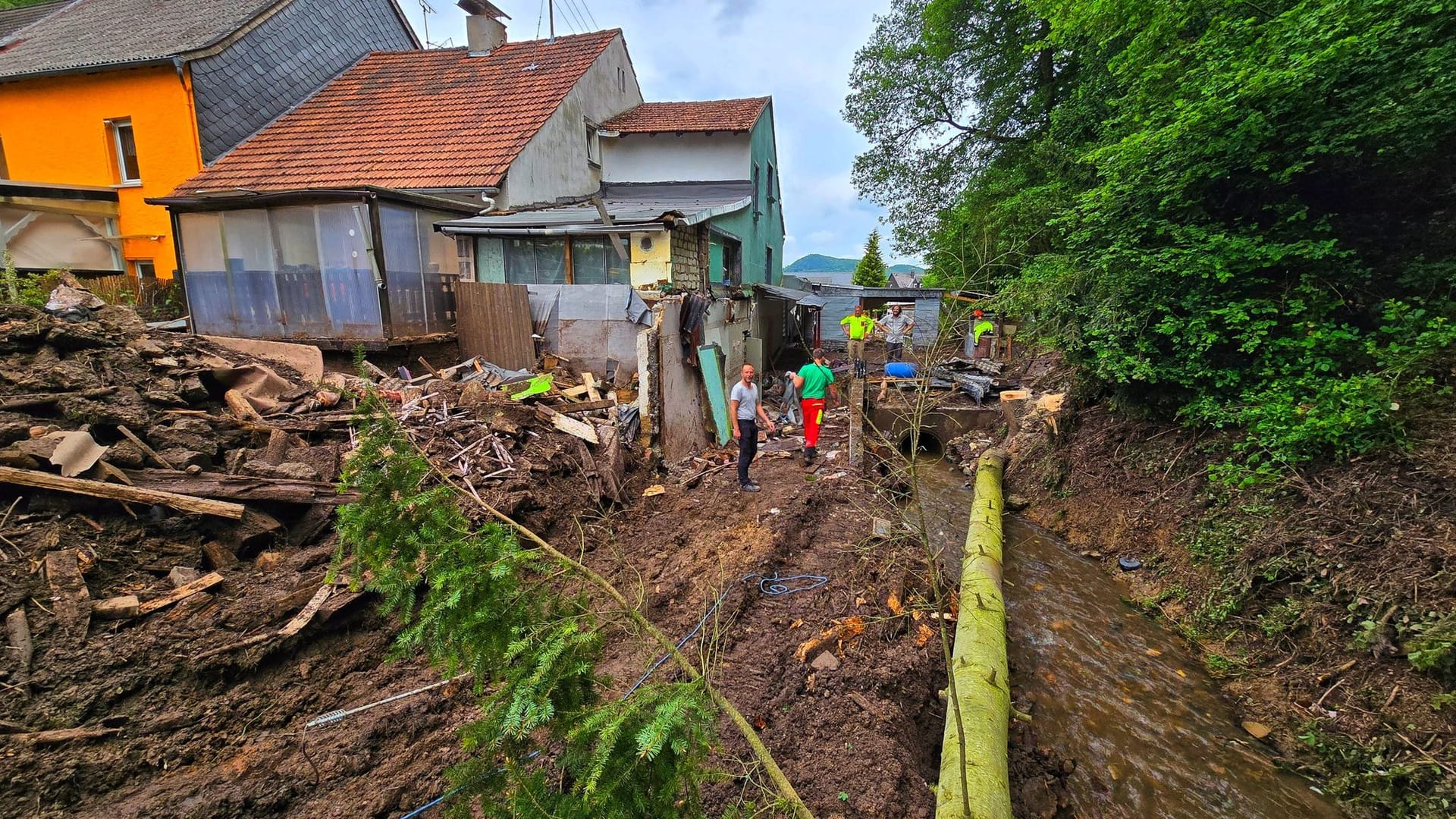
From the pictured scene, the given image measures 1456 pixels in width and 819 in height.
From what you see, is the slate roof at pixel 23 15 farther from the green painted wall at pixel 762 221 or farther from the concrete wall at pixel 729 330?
the concrete wall at pixel 729 330

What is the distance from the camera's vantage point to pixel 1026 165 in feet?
47.2

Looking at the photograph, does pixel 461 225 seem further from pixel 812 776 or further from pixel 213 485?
pixel 812 776

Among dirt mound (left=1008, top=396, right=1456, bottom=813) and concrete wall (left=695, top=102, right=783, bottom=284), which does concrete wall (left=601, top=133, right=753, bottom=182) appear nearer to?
concrete wall (left=695, top=102, right=783, bottom=284)

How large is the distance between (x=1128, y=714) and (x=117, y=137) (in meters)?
20.3

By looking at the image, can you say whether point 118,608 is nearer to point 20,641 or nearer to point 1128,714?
point 20,641

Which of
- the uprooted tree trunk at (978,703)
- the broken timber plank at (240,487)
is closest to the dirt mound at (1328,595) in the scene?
the uprooted tree trunk at (978,703)

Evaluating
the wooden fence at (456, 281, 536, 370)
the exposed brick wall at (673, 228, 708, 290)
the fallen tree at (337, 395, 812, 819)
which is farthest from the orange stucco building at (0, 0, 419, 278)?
the fallen tree at (337, 395, 812, 819)

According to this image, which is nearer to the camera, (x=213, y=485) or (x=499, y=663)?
(x=499, y=663)

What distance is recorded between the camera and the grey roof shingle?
11.6 meters

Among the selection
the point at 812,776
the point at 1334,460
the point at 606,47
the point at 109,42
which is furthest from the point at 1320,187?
the point at 109,42

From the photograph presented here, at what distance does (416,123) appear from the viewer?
1254 cm

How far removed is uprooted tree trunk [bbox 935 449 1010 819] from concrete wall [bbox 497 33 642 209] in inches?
430

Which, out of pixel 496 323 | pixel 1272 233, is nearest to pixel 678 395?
pixel 496 323

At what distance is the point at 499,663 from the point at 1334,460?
693 cm
